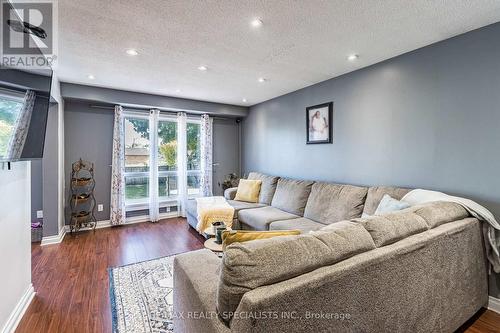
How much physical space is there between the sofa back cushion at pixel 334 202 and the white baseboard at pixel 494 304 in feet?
4.08

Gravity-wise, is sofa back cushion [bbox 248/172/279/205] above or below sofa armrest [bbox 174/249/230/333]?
above

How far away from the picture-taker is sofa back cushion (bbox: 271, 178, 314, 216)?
3.53 metres

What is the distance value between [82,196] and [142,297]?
2660mm

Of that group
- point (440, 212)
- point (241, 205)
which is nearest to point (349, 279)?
point (440, 212)

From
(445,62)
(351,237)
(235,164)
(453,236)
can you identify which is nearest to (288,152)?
(235,164)

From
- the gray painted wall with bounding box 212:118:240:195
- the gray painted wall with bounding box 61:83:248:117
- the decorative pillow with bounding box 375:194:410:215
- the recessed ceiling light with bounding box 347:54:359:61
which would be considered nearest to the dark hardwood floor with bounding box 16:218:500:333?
the decorative pillow with bounding box 375:194:410:215

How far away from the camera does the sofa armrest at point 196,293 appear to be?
109 cm

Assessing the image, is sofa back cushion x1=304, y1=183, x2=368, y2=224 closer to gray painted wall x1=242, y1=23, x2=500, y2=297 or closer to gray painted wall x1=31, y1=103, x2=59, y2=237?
gray painted wall x1=242, y1=23, x2=500, y2=297

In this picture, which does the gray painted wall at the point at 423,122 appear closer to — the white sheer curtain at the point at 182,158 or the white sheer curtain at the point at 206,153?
the white sheer curtain at the point at 206,153

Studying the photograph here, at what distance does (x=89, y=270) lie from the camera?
280 centimetres

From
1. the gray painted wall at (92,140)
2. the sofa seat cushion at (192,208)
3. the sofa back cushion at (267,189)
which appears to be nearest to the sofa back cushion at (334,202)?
the sofa back cushion at (267,189)

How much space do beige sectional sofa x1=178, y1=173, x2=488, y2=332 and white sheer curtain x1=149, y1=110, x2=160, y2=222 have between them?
3.51 metres

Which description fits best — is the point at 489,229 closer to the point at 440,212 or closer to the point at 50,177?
the point at 440,212

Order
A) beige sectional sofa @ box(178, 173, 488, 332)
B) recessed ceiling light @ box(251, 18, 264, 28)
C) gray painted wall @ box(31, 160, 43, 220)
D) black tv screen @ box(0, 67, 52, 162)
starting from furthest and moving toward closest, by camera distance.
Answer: gray painted wall @ box(31, 160, 43, 220), recessed ceiling light @ box(251, 18, 264, 28), black tv screen @ box(0, 67, 52, 162), beige sectional sofa @ box(178, 173, 488, 332)
